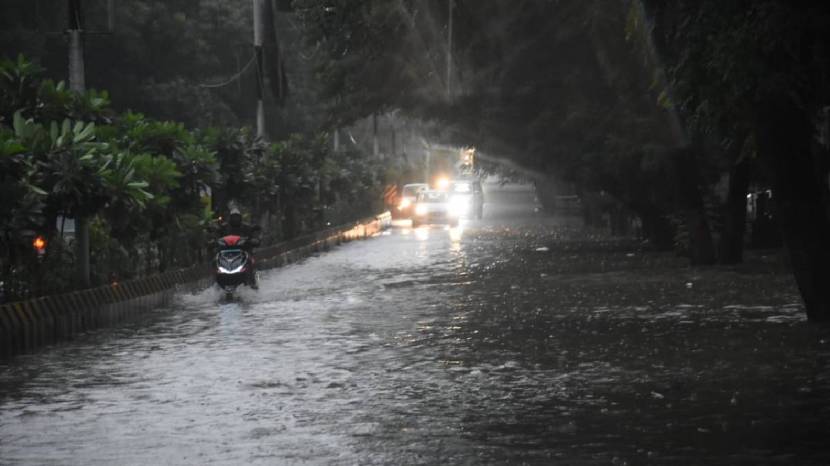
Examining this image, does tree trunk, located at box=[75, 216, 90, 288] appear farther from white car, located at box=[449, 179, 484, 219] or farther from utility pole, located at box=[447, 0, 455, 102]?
white car, located at box=[449, 179, 484, 219]

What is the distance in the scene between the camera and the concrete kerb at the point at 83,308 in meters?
16.7

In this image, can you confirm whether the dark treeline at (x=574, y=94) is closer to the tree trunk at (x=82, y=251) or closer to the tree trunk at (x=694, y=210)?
the tree trunk at (x=694, y=210)

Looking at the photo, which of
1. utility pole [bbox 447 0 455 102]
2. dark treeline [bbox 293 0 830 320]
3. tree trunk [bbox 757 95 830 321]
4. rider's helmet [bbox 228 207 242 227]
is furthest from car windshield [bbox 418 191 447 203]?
tree trunk [bbox 757 95 830 321]

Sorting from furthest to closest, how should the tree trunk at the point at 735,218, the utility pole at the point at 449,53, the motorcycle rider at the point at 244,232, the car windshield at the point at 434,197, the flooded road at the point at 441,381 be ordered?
1. the car windshield at the point at 434,197
2. the utility pole at the point at 449,53
3. the tree trunk at the point at 735,218
4. the motorcycle rider at the point at 244,232
5. the flooded road at the point at 441,381

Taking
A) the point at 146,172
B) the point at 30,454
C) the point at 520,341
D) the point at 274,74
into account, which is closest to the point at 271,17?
the point at 274,74

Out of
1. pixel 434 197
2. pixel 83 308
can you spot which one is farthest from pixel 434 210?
pixel 83 308

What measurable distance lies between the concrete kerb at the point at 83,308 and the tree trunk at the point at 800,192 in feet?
27.9

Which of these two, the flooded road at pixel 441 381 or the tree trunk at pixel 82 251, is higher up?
the tree trunk at pixel 82 251

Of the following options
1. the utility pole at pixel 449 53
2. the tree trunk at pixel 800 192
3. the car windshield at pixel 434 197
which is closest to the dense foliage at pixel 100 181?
the utility pole at pixel 449 53

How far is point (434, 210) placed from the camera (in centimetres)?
6028

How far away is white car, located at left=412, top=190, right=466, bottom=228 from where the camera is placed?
60.3 meters

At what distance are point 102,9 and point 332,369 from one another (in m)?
43.5

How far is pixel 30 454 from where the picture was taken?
32.3 ft

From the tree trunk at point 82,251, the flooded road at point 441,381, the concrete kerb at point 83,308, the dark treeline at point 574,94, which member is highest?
the dark treeline at point 574,94
